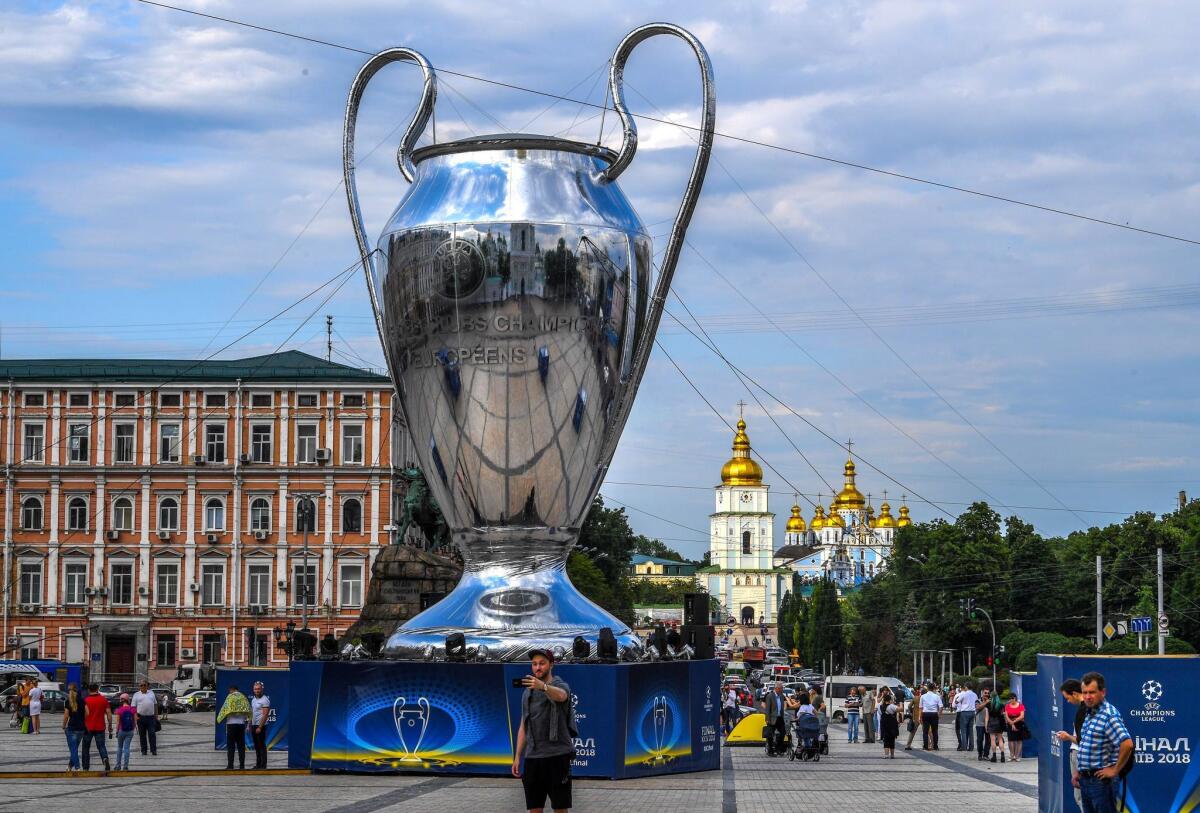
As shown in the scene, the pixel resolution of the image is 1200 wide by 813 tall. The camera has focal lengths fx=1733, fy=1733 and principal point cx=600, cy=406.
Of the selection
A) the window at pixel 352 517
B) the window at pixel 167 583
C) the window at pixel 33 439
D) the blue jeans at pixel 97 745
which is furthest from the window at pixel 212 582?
the blue jeans at pixel 97 745

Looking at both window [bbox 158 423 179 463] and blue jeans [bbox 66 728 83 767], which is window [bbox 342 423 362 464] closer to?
window [bbox 158 423 179 463]

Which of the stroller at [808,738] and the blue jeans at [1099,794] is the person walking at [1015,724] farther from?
the blue jeans at [1099,794]

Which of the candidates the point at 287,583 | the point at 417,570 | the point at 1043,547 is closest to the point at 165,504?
the point at 287,583

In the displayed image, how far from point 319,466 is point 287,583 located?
4706mm

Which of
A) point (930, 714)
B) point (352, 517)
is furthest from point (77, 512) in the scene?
point (930, 714)

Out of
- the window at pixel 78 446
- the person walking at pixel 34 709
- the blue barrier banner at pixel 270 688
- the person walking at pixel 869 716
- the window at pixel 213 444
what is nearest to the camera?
the blue barrier banner at pixel 270 688

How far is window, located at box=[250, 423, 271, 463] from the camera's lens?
68375 millimetres

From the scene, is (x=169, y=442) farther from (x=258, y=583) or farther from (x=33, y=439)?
(x=258, y=583)

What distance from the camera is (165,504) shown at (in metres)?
68.1

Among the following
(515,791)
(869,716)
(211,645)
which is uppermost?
(515,791)

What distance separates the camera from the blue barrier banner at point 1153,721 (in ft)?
43.9

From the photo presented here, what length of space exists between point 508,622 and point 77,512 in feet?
174

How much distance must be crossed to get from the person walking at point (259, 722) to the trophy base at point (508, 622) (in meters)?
3.08

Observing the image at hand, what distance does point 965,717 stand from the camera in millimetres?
29562
